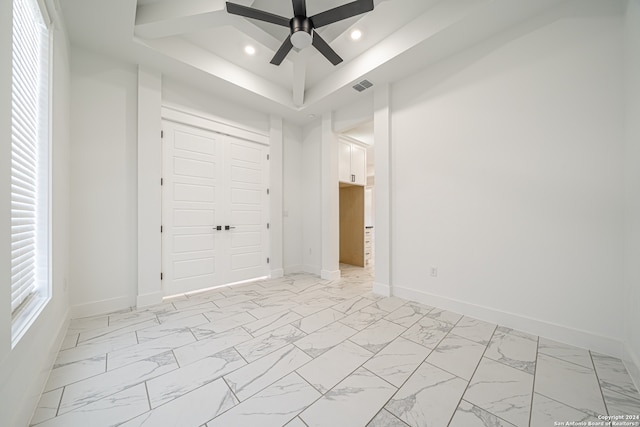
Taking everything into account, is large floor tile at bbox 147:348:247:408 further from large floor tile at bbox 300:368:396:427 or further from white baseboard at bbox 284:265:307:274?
white baseboard at bbox 284:265:307:274

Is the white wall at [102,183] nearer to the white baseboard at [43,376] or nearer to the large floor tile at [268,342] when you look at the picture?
the white baseboard at [43,376]

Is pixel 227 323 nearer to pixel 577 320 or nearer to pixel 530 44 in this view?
pixel 577 320

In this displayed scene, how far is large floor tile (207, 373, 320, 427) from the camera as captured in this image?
127 centimetres

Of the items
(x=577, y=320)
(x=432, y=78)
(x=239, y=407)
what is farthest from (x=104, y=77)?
(x=577, y=320)

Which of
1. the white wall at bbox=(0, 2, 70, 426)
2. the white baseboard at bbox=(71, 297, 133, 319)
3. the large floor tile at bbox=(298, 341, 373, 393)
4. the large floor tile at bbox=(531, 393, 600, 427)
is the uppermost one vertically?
the white wall at bbox=(0, 2, 70, 426)

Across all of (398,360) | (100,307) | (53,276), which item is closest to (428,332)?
(398,360)

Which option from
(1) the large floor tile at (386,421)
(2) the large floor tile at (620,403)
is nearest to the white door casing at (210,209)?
(1) the large floor tile at (386,421)

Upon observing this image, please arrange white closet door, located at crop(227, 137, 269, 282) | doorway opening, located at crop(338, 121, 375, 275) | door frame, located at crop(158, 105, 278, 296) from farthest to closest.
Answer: doorway opening, located at crop(338, 121, 375, 275) → white closet door, located at crop(227, 137, 269, 282) → door frame, located at crop(158, 105, 278, 296)

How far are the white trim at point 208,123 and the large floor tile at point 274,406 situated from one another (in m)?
3.55

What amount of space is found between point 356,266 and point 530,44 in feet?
14.5

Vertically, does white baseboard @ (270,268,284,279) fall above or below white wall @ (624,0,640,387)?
below

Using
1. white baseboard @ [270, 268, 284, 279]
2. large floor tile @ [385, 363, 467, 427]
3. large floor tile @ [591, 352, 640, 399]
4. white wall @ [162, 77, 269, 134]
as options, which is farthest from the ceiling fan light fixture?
large floor tile @ [591, 352, 640, 399]

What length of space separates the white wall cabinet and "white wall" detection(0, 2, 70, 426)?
3777mm

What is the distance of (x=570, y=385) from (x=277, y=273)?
148 inches
